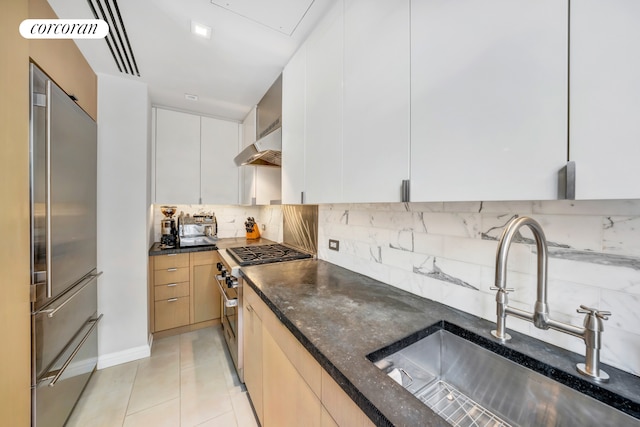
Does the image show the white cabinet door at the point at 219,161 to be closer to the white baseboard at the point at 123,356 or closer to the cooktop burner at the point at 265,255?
the cooktop burner at the point at 265,255

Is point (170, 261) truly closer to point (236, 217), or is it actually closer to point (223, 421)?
point (236, 217)

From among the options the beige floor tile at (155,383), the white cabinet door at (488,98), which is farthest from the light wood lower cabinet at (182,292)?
the white cabinet door at (488,98)

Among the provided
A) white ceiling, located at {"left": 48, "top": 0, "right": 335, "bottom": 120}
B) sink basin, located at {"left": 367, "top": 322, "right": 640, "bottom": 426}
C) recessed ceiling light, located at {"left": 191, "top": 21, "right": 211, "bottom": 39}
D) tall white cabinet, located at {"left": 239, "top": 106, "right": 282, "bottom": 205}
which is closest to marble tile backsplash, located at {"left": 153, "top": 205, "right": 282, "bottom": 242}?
tall white cabinet, located at {"left": 239, "top": 106, "right": 282, "bottom": 205}

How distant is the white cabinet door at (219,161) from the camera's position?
2.86m

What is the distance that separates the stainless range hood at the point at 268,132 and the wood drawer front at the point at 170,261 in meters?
1.26

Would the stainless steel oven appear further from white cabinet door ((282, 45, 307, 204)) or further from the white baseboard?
the white baseboard

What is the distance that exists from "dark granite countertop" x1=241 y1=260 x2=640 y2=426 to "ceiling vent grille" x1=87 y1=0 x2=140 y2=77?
168 centimetres

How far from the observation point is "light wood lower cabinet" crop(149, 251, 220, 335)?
244cm

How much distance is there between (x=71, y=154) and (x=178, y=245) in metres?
1.47

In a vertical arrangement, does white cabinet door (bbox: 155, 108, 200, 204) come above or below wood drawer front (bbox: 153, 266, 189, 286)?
above

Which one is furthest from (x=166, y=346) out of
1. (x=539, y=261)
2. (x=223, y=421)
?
(x=539, y=261)

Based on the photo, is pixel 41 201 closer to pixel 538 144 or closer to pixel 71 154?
pixel 71 154

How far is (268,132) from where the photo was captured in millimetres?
2178

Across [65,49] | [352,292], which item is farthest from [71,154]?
[352,292]
